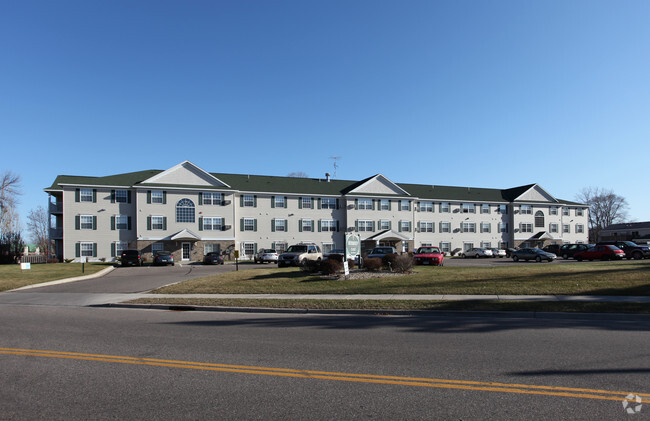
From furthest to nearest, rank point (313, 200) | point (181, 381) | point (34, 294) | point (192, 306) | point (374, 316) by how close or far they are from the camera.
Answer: point (313, 200), point (34, 294), point (192, 306), point (374, 316), point (181, 381)

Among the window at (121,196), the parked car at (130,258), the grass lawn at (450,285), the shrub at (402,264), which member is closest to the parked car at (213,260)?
the parked car at (130,258)

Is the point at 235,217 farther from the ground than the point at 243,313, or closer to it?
farther from the ground

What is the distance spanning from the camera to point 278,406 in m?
4.78

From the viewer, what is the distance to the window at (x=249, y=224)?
49062 millimetres

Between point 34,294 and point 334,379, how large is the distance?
56.5ft

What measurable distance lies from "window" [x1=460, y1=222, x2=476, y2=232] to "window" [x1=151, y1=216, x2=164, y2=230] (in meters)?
38.6

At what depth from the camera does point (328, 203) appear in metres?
52.7

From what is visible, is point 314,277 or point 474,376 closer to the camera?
point 474,376

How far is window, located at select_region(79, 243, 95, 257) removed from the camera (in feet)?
143

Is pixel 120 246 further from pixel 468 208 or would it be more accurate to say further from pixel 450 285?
pixel 468 208

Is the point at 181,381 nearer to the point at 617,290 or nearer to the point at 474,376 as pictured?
the point at 474,376

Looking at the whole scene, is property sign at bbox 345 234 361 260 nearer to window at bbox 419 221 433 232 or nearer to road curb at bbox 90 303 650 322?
road curb at bbox 90 303 650 322

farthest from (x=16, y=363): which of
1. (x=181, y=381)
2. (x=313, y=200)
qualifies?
(x=313, y=200)

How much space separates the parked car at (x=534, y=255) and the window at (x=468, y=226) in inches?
670
